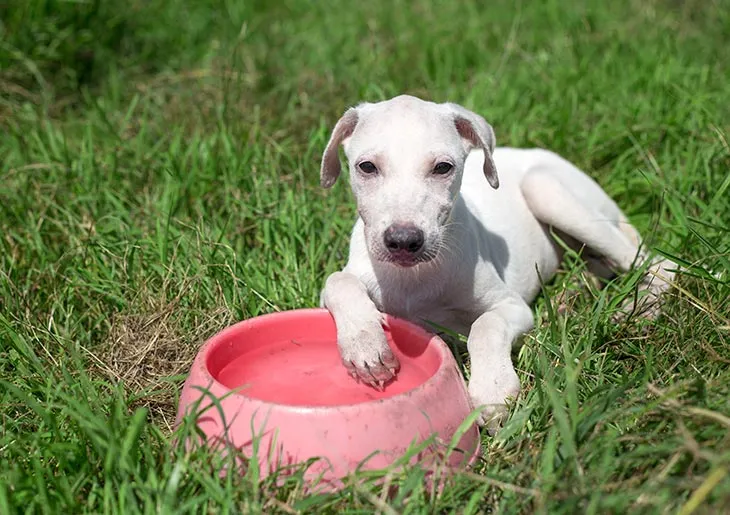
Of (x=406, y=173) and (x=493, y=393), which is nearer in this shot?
(x=493, y=393)

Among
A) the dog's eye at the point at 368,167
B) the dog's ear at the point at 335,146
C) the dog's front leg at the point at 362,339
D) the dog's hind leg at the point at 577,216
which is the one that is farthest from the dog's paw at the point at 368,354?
the dog's hind leg at the point at 577,216

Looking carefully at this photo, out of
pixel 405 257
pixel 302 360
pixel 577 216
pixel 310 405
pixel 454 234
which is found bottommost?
pixel 302 360

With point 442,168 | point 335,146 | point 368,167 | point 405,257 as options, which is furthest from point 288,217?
point 405,257

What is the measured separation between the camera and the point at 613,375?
3.54 m

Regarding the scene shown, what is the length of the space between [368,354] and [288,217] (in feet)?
5.26

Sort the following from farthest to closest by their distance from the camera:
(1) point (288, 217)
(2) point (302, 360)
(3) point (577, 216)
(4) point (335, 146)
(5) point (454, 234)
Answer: (1) point (288, 217) → (3) point (577, 216) → (4) point (335, 146) → (5) point (454, 234) → (2) point (302, 360)

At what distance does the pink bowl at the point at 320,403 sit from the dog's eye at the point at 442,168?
2.13 ft

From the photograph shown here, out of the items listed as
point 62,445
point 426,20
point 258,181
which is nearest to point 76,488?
point 62,445

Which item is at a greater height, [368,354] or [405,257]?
[405,257]

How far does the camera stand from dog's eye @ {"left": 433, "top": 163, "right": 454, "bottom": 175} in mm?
3540

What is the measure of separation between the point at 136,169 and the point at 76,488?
286 centimetres

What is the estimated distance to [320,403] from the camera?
11.3 ft

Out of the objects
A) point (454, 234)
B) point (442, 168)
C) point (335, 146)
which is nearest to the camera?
point (442, 168)

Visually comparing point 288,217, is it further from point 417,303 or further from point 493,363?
point 493,363
